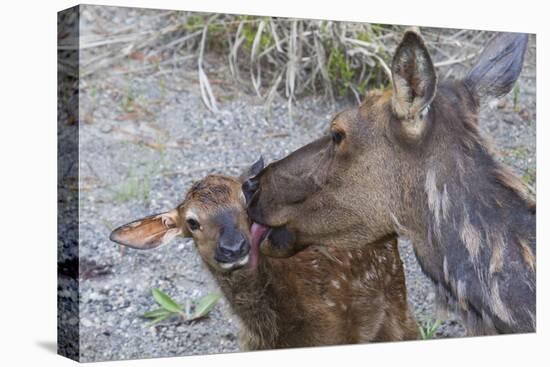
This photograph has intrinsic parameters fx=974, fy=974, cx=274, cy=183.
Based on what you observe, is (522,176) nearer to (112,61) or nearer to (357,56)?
(357,56)

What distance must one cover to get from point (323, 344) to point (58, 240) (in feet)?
5.82

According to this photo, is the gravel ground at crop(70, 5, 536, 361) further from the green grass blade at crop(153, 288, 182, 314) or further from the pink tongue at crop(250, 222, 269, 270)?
the pink tongue at crop(250, 222, 269, 270)

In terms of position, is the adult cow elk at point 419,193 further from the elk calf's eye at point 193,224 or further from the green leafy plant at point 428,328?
the green leafy plant at point 428,328

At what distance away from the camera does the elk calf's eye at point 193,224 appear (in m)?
5.85

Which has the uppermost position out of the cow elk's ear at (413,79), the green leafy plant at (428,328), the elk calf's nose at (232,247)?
the cow elk's ear at (413,79)

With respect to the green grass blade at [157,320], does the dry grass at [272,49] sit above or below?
above

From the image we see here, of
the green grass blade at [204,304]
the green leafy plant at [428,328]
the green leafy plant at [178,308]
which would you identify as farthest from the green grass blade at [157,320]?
the green leafy plant at [428,328]

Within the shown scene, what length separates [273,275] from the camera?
6.01m

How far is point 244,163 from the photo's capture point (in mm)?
6168

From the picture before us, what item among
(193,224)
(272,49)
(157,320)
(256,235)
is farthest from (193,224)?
(272,49)

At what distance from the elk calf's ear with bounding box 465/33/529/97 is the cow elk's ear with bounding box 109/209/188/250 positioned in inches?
77.8

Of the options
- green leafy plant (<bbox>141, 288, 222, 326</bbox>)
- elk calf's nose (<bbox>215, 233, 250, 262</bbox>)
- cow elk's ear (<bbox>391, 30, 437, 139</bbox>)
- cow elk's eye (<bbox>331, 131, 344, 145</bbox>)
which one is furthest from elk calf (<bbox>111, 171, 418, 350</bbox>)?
cow elk's ear (<bbox>391, 30, 437, 139</bbox>)

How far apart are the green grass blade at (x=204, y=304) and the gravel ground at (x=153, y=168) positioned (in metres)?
0.04

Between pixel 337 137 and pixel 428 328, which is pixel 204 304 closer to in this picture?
pixel 337 137
